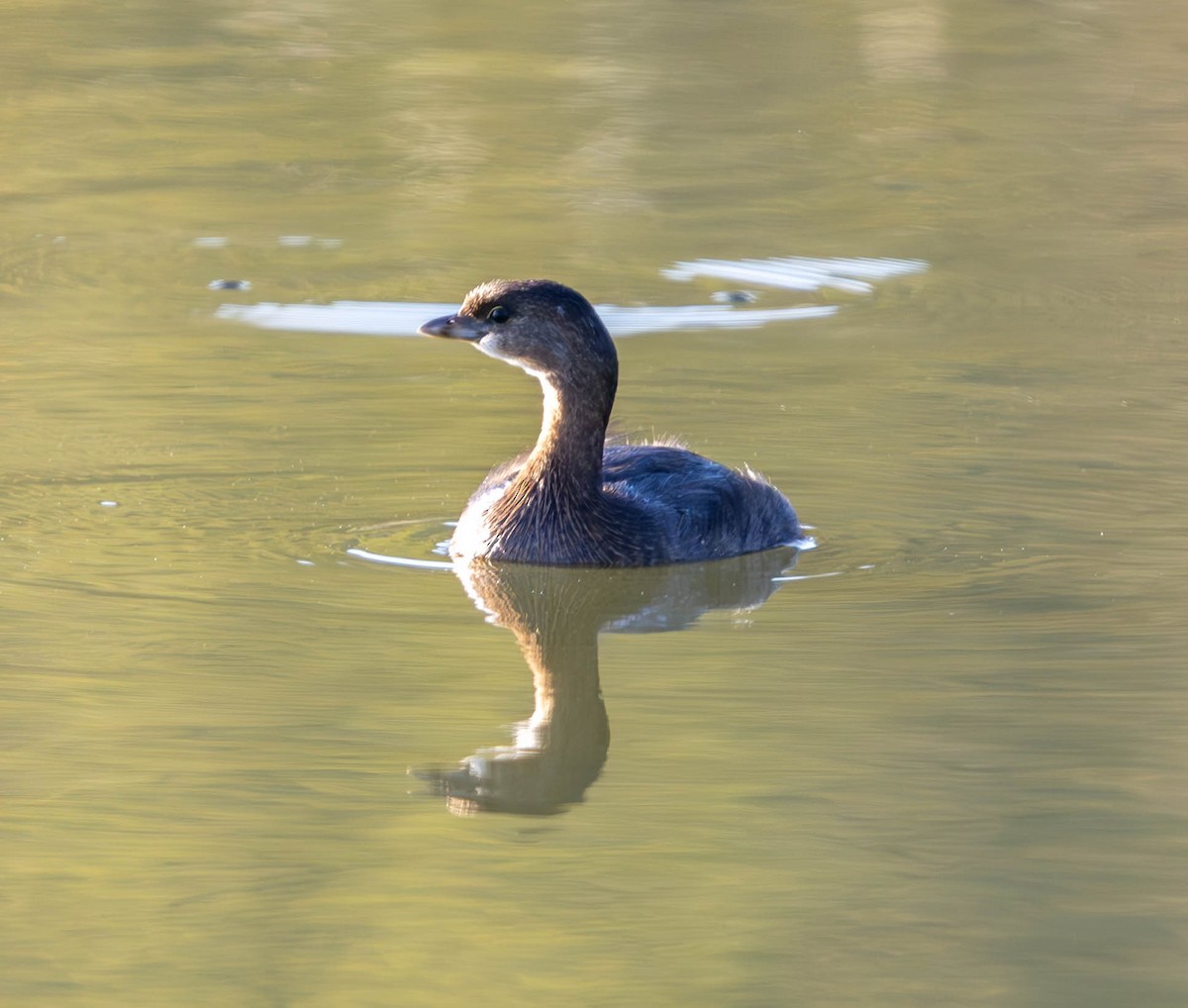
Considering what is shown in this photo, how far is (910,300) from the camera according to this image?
46.4ft

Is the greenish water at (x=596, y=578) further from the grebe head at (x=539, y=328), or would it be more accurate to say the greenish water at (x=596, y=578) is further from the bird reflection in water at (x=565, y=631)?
the grebe head at (x=539, y=328)

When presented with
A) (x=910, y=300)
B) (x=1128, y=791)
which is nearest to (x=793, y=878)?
(x=1128, y=791)

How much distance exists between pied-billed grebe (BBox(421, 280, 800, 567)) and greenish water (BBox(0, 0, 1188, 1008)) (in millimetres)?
326

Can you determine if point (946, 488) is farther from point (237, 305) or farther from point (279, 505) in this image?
point (237, 305)

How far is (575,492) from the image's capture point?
9578 mm

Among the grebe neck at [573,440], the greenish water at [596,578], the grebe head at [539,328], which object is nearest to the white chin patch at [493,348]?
the grebe head at [539,328]

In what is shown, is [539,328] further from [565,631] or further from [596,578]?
[565,631]

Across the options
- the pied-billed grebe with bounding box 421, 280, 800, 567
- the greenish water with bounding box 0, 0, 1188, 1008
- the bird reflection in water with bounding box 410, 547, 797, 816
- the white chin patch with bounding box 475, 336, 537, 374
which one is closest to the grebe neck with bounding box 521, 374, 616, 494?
the pied-billed grebe with bounding box 421, 280, 800, 567

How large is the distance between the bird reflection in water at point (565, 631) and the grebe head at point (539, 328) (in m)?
0.82

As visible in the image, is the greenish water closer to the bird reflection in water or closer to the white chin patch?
the bird reflection in water

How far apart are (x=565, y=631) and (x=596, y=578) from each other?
2.50ft

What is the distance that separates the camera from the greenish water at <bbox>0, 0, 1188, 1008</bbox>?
19.0 ft

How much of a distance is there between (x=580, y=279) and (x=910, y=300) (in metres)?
2.02

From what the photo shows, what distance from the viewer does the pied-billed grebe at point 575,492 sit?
375 inches
